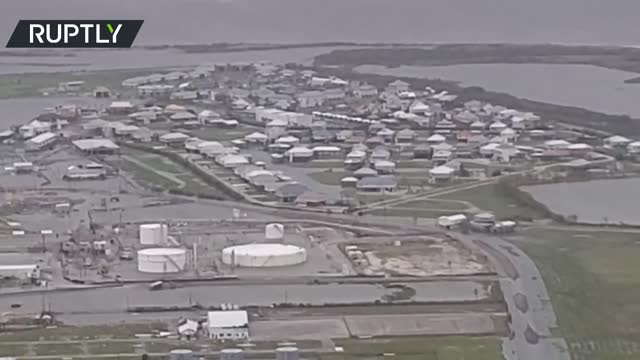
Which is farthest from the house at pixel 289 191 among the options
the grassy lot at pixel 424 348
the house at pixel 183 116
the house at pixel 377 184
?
the house at pixel 183 116

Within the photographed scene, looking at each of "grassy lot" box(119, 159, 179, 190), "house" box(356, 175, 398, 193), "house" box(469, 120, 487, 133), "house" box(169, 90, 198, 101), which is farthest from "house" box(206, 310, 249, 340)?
"house" box(169, 90, 198, 101)

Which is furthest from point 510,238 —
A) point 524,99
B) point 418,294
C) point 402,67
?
point 402,67

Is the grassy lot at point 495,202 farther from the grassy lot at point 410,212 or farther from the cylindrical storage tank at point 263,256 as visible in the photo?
the cylindrical storage tank at point 263,256

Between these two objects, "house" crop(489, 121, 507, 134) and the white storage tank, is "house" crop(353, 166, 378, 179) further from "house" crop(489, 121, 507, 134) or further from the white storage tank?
"house" crop(489, 121, 507, 134)

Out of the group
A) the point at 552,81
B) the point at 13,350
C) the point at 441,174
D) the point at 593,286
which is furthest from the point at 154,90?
the point at 13,350

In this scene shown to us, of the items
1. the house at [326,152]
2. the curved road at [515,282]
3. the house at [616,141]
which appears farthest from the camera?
the house at [616,141]

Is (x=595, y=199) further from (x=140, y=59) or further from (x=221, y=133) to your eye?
(x=140, y=59)
